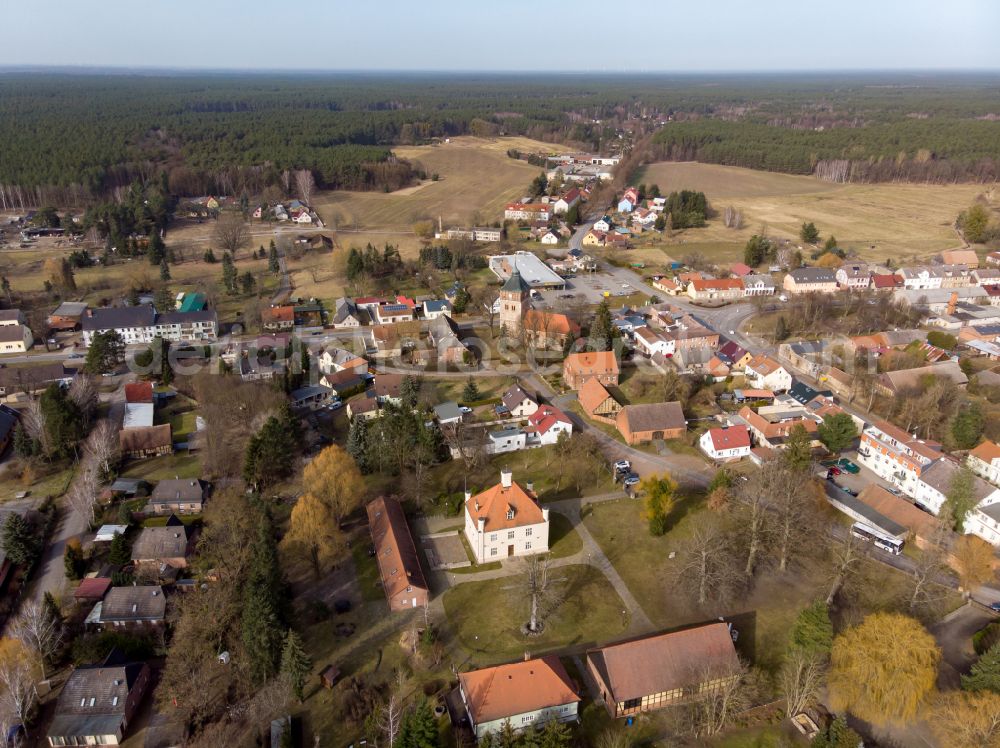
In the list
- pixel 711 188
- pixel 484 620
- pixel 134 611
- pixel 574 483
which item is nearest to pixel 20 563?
pixel 134 611

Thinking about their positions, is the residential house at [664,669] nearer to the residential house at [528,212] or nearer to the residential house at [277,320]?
the residential house at [277,320]

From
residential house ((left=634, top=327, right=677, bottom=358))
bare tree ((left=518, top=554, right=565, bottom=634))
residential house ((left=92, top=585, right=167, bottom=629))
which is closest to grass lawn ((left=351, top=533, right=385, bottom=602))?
bare tree ((left=518, top=554, right=565, bottom=634))

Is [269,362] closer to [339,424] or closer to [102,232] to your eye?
[339,424]

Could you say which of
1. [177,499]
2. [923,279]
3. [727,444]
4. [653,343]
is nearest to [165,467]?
[177,499]

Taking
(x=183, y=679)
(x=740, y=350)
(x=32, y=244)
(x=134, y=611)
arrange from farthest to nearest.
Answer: (x=32, y=244) → (x=740, y=350) → (x=134, y=611) → (x=183, y=679)

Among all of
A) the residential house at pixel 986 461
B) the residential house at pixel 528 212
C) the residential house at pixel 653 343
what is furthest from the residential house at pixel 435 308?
the residential house at pixel 986 461

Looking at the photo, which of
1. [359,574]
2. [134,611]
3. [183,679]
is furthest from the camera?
[359,574]

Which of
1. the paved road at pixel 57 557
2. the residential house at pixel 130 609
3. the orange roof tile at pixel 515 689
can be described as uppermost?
the orange roof tile at pixel 515 689

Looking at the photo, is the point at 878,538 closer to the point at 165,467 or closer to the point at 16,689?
the point at 16,689
